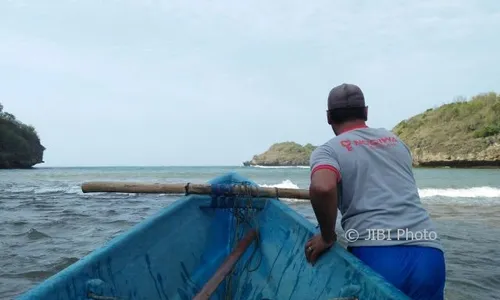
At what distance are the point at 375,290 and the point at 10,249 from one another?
21.9ft

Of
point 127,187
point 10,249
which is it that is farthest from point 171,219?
point 10,249

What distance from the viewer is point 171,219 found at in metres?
3.78

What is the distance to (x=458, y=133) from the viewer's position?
51.2 meters

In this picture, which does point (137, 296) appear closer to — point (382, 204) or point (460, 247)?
point (382, 204)

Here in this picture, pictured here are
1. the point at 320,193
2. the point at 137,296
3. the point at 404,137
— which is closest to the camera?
the point at 320,193

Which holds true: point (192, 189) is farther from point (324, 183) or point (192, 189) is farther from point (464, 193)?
point (464, 193)

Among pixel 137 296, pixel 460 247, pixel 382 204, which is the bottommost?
pixel 460 247

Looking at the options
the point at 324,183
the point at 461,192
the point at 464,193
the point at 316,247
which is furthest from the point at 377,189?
the point at 461,192

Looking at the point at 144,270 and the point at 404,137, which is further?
the point at 404,137

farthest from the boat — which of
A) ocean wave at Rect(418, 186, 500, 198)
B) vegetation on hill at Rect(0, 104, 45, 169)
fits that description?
vegetation on hill at Rect(0, 104, 45, 169)

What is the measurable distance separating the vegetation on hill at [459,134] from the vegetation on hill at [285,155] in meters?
51.4

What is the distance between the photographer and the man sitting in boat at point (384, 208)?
7.91ft

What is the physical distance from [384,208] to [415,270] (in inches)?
13.7

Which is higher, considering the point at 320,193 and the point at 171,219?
the point at 320,193
